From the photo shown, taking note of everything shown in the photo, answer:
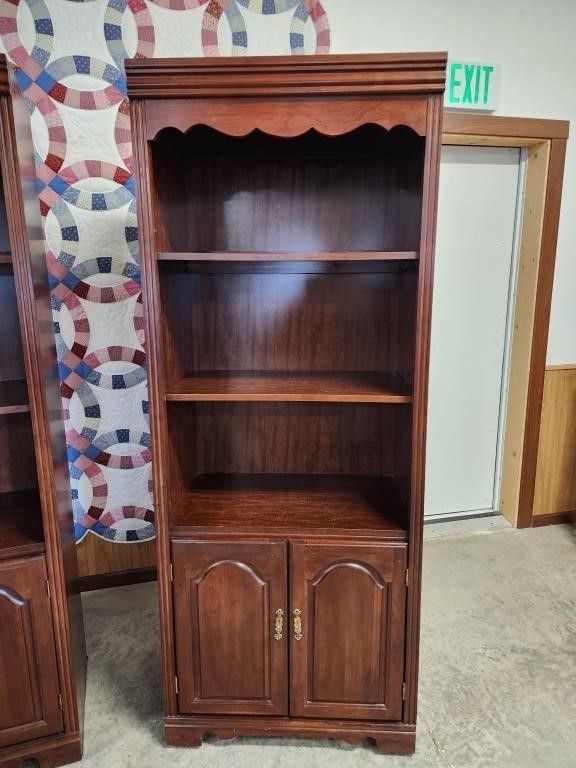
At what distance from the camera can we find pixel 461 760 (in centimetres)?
152

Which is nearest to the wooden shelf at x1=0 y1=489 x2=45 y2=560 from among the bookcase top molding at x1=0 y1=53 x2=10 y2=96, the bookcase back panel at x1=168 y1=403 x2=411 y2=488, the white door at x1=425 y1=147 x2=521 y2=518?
the bookcase back panel at x1=168 y1=403 x2=411 y2=488

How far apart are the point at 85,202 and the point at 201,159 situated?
1.84 feet

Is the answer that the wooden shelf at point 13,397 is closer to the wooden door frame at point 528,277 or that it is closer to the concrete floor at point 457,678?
the concrete floor at point 457,678

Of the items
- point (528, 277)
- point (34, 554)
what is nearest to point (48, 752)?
point (34, 554)

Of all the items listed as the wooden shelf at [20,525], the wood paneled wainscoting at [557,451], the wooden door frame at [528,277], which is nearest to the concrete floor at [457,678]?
the wood paneled wainscoting at [557,451]

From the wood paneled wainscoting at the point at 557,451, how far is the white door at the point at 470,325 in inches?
9.3

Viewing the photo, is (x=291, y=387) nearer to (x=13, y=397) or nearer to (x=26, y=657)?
(x=13, y=397)

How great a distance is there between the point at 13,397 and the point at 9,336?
315 mm

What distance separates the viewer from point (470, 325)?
2.75 m

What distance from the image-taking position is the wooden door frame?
94.3 inches

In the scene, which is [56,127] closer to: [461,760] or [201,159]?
[201,159]

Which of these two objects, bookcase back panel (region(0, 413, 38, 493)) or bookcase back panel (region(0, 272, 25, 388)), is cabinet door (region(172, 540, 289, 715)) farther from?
bookcase back panel (region(0, 272, 25, 388))

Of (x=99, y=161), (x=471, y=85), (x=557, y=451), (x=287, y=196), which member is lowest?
(x=557, y=451)

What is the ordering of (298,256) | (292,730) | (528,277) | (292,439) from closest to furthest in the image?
(298,256)
(292,730)
(292,439)
(528,277)
